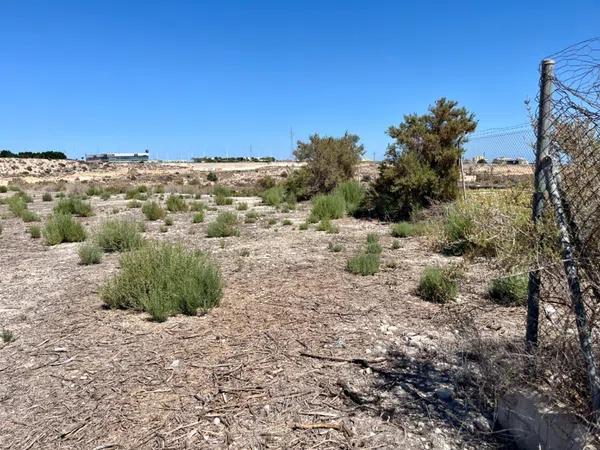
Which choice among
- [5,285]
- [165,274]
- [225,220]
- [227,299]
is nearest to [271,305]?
[227,299]

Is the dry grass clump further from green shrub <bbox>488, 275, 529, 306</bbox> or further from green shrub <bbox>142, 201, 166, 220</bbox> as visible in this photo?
green shrub <bbox>142, 201, 166, 220</bbox>

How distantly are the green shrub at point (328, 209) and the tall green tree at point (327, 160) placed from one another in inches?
218

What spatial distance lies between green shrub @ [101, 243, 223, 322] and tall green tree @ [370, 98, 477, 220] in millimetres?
8819

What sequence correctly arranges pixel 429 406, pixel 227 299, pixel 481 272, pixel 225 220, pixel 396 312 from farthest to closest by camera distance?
1. pixel 225 220
2. pixel 481 272
3. pixel 227 299
4. pixel 396 312
5. pixel 429 406

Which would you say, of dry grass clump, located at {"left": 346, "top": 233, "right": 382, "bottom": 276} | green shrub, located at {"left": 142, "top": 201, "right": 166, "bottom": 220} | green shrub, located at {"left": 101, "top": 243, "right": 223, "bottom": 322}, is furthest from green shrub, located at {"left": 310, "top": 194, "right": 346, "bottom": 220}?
green shrub, located at {"left": 101, "top": 243, "right": 223, "bottom": 322}

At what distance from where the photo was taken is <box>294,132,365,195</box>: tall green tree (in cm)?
2139

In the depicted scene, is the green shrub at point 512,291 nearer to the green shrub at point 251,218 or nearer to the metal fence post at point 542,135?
the metal fence post at point 542,135

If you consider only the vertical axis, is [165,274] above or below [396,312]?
above

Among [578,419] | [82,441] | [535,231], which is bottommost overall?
[82,441]

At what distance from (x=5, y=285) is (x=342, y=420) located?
254 inches

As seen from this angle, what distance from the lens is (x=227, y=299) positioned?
6406mm

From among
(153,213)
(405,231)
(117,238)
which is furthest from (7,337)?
(153,213)

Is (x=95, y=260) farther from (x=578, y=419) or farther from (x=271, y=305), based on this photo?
(x=578, y=419)

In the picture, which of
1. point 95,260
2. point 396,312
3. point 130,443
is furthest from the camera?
point 95,260
